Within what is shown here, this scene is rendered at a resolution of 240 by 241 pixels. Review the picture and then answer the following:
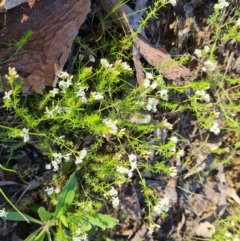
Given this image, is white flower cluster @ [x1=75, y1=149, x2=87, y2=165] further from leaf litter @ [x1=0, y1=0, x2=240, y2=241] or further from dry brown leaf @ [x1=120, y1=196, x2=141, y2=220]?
dry brown leaf @ [x1=120, y1=196, x2=141, y2=220]

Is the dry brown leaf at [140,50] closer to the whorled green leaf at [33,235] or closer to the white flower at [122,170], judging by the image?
the white flower at [122,170]

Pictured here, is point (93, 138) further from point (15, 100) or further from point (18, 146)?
point (15, 100)

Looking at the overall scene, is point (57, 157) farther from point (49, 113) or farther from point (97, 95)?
point (97, 95)

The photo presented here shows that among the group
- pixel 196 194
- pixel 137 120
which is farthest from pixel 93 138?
pixel 196 194

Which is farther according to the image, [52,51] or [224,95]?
[224,95]

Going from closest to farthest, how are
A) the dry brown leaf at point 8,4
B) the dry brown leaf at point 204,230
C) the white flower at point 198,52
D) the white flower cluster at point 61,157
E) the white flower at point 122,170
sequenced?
the dry brown leaf at point 8,4 < the white flower cluster at point 61,157 < the white flower at point 122,170 < the white flower at point 198,52 < the dry brown leaf at point 204,230

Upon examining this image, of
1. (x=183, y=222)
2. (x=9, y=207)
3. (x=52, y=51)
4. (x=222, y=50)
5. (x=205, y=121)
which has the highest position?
(x=52, y=51)

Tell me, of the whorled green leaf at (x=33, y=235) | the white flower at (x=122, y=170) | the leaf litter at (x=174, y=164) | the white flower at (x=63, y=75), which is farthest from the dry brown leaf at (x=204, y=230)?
the white flower at (x=63, y=75)
